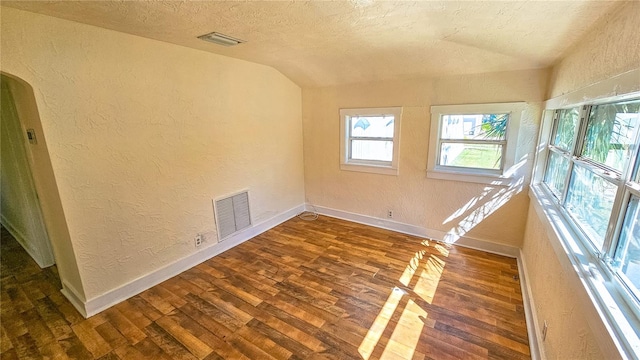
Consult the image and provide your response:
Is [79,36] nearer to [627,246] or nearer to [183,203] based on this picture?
[183,203]

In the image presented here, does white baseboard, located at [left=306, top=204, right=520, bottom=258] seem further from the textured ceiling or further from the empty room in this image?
the textured ceiling

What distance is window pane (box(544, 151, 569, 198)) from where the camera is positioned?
2131mm

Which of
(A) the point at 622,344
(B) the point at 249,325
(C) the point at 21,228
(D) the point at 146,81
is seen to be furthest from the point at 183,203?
(A) the point at 622,344

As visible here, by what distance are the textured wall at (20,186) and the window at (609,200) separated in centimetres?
436

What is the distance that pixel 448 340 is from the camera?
1968mm

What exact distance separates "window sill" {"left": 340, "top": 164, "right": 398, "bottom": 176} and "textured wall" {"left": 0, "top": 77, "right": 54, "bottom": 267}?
3635 mm

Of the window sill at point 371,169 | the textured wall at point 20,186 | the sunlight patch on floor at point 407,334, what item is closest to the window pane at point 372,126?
the window sill at point 371,169

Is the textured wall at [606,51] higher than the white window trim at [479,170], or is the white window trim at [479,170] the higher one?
the textured wall at [606,51]

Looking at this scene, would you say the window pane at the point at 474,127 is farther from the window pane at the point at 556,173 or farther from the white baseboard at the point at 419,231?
the white baseboard at the point at 419,231

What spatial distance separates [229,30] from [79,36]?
1099 millimetres

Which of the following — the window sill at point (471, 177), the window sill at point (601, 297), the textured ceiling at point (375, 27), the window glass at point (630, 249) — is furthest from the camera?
→ the window sill at point (471, 177)

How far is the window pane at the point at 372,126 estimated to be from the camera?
12.2 feet

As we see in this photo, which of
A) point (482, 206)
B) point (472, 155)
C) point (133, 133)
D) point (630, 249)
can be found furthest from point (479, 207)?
point (133, 133)


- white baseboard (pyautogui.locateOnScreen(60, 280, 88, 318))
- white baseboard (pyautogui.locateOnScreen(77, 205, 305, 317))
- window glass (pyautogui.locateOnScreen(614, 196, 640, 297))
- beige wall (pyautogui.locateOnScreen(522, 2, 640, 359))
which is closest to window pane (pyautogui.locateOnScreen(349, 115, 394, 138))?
beige wall (pyautogui.locateOnScreen(522, 2, 640, 359))
